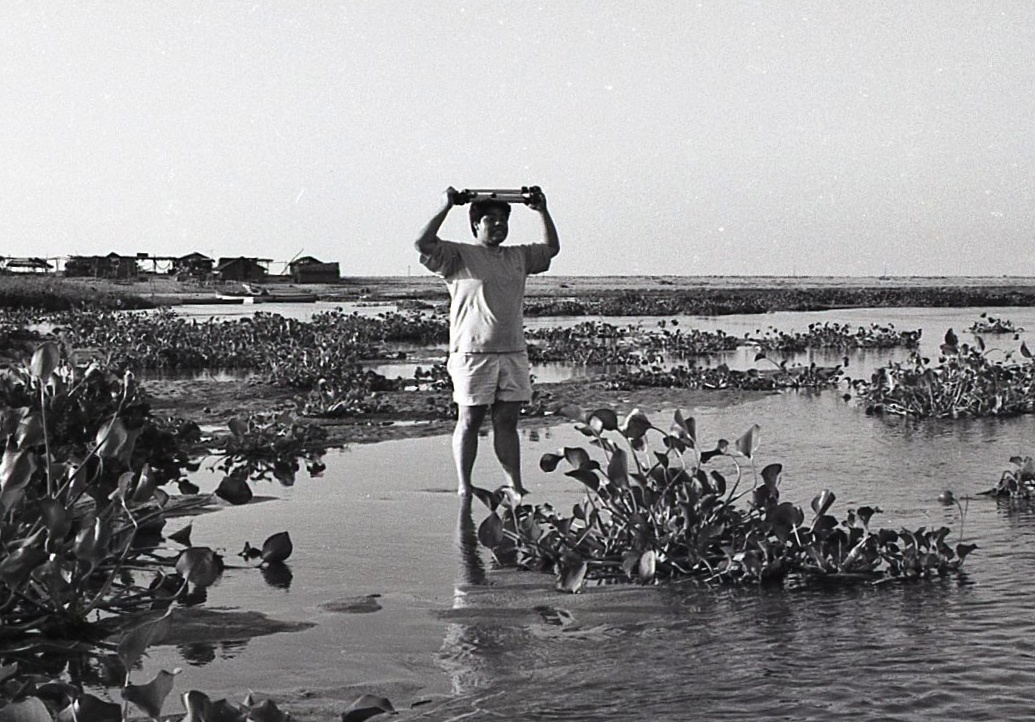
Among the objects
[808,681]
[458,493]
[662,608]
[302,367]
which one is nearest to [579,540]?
[662,608]

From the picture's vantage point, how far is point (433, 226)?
22.2 feet

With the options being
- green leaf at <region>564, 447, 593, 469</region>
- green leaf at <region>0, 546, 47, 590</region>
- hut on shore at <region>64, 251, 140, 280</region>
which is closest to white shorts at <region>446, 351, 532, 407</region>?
green leaf at <region>564, 447, 593, 469</region>

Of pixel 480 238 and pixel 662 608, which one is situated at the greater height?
pixel 480 238

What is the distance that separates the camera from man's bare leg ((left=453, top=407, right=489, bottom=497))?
699cm

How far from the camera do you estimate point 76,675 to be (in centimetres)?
371

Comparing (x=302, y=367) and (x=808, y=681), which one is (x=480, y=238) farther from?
(x=302, y=367)

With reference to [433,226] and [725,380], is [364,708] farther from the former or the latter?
[725,380]

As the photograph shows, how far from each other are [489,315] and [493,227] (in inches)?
20.0

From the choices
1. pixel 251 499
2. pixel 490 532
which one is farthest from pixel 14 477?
pixel 251 499

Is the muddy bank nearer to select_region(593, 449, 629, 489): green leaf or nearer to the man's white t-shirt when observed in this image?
the man's white t-shirt

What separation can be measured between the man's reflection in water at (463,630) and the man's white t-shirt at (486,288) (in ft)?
3.79

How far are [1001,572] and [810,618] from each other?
1.20 m

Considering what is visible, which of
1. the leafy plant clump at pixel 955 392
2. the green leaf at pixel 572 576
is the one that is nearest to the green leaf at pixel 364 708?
the green leaf at pixel 572 576

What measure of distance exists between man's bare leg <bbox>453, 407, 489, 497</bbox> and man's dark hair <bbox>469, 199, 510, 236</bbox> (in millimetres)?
1117
